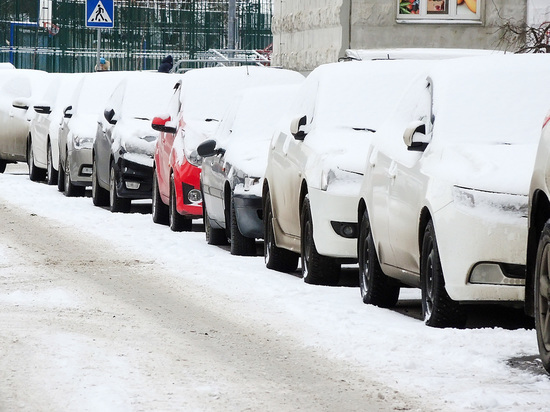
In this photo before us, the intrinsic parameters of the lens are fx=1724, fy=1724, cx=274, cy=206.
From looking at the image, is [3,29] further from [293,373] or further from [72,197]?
[293,373]

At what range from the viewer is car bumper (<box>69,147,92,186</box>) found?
2295 cm

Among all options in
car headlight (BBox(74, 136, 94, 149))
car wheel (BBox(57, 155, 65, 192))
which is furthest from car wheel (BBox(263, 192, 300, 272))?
car wheel (BBox(57, 155, 65, 192))

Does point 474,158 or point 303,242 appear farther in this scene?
point 303,242

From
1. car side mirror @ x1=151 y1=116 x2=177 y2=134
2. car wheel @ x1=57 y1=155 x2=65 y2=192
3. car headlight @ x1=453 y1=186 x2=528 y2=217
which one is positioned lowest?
car wheel @ x1=57 y1=155 x2=65 y2=192

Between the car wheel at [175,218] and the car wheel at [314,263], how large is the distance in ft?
17.2

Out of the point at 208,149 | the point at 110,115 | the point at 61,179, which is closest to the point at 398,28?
the point at 61,179

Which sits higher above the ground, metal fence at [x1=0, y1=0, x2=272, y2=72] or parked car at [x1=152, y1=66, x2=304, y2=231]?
parked car at [x1=152, y1=66, x2=304, y2=231]

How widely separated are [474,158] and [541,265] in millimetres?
1618

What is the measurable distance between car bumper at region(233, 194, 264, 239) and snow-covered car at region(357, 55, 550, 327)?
3.39 metres

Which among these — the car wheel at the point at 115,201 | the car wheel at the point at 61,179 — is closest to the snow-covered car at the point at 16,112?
the car wheel at the point at 61,179

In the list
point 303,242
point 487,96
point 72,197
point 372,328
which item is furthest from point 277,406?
point 72,197

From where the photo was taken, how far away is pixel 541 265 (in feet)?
26.8

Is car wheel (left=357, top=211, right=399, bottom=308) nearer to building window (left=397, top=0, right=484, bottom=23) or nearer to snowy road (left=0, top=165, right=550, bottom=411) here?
snowy road (left=0, top=165, right=550, bottom=411)

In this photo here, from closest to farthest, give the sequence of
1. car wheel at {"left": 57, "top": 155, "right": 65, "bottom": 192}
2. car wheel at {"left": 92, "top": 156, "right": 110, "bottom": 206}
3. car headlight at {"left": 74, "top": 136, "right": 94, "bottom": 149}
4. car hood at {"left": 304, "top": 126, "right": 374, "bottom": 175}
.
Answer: car hood at {"left": 304, "top": 126, "right": 374, "bottom": 175}, car wheel at {"left": 92, "top": 156, "right": 110, "bottom": 206}, car headlight at {"left": 74, "top": 136, "right": 94, "bottom": 149}, car wheel at {"left": 57, "top": 155, "right": 65, "bottom": 192}
